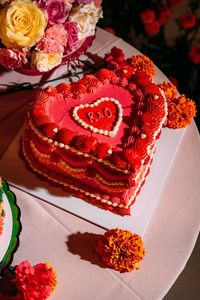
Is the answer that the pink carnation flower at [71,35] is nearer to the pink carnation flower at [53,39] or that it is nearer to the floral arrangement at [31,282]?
the pink carnation flower at [53,39]

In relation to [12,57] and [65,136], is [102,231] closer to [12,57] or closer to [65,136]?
[65,136]

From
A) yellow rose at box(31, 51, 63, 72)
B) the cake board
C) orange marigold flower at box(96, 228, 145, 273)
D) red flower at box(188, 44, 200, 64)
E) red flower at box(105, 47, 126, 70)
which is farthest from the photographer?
red flower at box(188, 44, 200, 64)

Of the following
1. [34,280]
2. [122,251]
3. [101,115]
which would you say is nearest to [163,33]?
[101,115]

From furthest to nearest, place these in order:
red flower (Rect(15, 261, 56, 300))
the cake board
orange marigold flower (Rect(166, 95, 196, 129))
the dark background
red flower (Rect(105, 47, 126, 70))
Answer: the dark background < red flower (Rect(105, 47, 126, 70)) < orange marigold flower (Rect(166, 95, 196, 129)) < the cake board < red flower (Rect(15, 261, 56, 300))

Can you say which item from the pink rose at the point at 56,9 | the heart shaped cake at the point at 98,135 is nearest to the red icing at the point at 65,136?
the heart shaped cake at the point at 98,135

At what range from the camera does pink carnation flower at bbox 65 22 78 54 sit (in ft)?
5.63

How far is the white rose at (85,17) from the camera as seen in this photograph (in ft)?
5.62

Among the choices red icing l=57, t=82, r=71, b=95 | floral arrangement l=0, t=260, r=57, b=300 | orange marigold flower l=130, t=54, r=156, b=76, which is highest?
orange marigold flower l=130, t=54, r=156, b=76

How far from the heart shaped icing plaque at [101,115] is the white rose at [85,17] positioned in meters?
0.33

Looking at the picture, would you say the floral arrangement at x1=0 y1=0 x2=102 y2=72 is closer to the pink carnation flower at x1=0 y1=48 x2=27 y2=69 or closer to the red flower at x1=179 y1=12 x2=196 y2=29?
the pink carnation flower at x1=0 y1=48 x2=27 y2=69

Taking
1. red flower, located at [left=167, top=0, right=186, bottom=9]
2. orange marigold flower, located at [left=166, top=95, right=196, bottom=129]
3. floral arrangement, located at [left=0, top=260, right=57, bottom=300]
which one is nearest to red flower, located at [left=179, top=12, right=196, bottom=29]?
red flower, located at [left=167, top=0, right=186, bottom=9]

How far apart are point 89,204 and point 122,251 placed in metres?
0.24

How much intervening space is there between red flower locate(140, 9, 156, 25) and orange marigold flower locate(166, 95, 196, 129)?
39.8 inches

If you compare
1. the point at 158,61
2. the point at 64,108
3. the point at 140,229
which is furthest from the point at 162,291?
the point at 158,61
